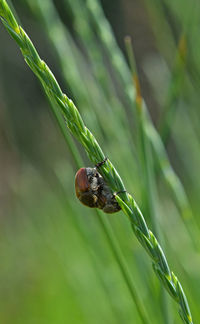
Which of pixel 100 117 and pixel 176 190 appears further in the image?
pixel 100 117

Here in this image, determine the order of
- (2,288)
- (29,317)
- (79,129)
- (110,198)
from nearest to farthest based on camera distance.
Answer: (79,129) < (110,198) < (29,317) < (2,288)

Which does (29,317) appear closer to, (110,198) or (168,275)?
(110,198)

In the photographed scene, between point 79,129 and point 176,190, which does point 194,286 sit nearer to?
point 176,190

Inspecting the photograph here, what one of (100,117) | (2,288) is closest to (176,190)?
(100,117)

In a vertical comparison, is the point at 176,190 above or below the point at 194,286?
above

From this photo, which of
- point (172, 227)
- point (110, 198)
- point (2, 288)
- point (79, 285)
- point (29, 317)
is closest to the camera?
point (110, 198)

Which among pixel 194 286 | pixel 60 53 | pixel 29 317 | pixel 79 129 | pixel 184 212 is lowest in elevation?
pixel 29 317
